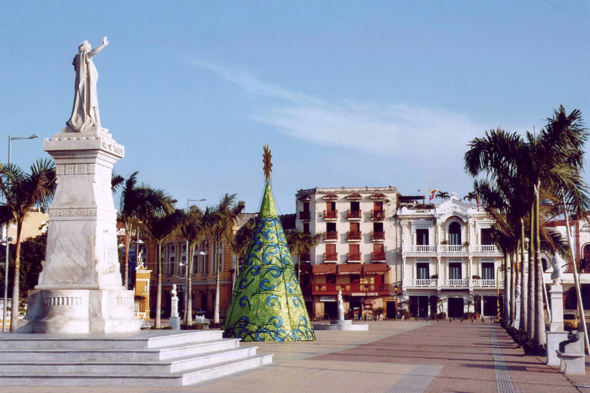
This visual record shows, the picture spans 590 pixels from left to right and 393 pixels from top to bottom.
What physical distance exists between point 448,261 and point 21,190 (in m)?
54.0

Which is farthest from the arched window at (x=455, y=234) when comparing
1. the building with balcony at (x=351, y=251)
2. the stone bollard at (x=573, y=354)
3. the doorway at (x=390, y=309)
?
the stone bollard at (x=573, y=354)

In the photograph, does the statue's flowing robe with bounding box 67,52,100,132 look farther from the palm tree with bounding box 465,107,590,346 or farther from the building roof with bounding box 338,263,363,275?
the building roof with bounding box 338,263,363,275

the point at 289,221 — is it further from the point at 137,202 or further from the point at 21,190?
the point at 21,190

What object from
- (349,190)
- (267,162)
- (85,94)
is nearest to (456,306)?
(349,190)

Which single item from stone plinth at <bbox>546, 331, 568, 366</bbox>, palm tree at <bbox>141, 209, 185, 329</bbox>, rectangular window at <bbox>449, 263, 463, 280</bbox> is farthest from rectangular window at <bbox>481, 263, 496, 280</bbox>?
stone plinth at <bbox>546, 331, 568, 366</bbox>

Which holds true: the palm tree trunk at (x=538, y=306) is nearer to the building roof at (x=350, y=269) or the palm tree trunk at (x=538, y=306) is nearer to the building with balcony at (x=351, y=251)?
the building with balcony at (x=351, y=251)

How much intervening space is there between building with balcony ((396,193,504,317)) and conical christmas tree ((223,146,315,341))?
44.5 metres

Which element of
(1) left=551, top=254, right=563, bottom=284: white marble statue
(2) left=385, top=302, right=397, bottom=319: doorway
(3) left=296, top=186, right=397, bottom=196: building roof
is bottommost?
(2) left=385, top=302, right=397, bottom=319: doorway

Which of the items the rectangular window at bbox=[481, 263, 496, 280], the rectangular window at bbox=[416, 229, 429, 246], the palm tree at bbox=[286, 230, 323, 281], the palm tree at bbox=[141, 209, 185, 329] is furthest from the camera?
the rectangular window at bbox=[416, 229, 429, 246]

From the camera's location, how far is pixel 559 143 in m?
22.1

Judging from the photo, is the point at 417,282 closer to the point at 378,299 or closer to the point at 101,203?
the point at 378,299

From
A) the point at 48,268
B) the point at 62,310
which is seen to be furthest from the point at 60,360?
the point at 48,268

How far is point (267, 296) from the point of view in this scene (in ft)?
92.5

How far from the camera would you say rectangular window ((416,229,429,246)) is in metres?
74.1
